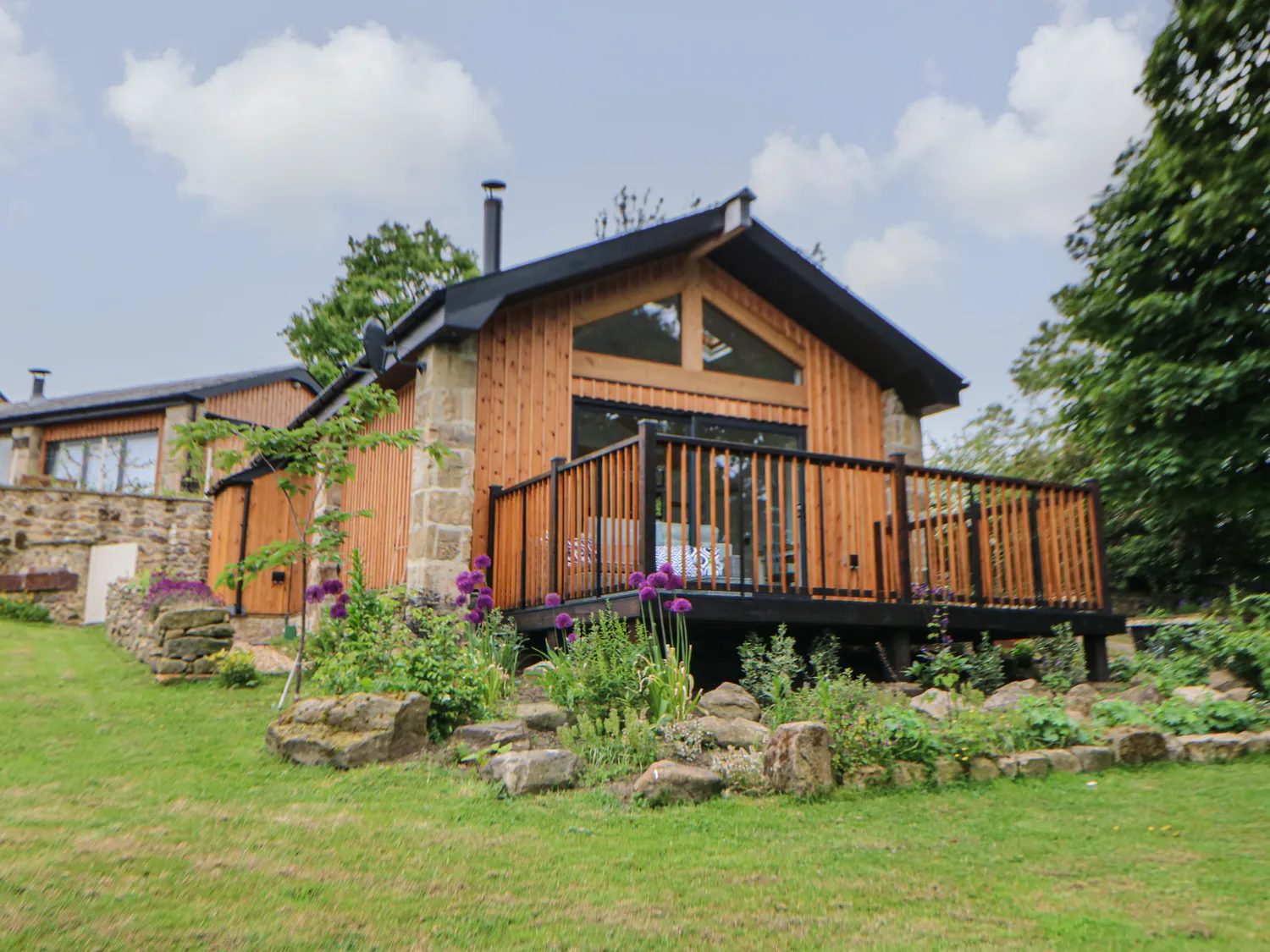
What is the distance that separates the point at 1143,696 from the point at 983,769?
267 cm

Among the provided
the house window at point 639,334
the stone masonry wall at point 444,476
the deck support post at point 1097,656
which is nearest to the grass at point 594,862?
the deck support post at point 1097,656

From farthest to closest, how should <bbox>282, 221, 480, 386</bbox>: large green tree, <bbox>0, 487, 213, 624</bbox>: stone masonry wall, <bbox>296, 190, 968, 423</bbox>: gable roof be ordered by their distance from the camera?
<bbox>282, 221, 480, 386</bbox>: large green tree < <bbox>0, 487, 213, 624</bbox>: stone masonry wall < <bbox>296, 190, 968, 423</bbox>: gable roof

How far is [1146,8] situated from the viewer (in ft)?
23.1

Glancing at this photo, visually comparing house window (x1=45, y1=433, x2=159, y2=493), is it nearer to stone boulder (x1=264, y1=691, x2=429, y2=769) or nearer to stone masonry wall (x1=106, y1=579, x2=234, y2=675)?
stone masonry wall (x1=106, y1=579, x2=234, y2=675)

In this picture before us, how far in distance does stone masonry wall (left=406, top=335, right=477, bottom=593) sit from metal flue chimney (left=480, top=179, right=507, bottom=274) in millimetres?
1100

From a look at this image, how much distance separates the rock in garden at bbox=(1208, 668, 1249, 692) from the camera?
7.06m

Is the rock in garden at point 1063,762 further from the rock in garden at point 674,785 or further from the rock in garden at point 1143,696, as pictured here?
the rock in garden at point 674,785

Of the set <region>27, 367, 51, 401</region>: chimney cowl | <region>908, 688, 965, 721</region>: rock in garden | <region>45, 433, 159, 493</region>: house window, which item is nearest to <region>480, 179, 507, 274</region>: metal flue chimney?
<region>908, 688, 965, 721</region>: rock in garden

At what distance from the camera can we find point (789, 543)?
29.4 feet

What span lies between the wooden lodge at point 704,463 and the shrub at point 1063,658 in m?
0.19

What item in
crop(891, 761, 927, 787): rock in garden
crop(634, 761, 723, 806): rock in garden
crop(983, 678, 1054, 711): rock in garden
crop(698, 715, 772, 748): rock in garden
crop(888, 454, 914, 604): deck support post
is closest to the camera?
crop(634, 761, 723, 806): rock in garden

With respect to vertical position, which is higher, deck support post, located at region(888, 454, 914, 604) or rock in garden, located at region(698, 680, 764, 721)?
deck support post, located at region(888, 454, 914, 604)

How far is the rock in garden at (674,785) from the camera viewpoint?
4.63m

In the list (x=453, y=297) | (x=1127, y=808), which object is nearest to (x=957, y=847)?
(x=1127, y=808)
